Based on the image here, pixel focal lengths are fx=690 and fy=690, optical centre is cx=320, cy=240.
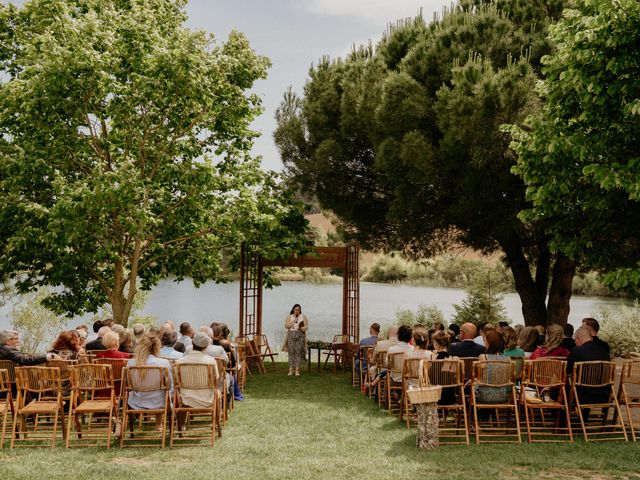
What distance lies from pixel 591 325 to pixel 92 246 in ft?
32.2

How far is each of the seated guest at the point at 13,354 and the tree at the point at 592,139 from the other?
303 inches

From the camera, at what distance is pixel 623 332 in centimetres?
1934

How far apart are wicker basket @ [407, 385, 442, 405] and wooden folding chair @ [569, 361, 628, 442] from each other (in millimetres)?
1832

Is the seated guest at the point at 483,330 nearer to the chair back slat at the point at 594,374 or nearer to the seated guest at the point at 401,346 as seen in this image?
the seated guest at the point at 401,346

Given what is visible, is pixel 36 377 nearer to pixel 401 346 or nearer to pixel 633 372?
pixel 401 346

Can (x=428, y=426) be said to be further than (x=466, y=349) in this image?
No

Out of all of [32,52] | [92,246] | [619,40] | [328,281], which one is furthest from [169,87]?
[328,281]

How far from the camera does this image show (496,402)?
842 cm

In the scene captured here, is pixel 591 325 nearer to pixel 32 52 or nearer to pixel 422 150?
pixel 422 150

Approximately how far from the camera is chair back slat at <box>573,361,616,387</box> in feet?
27.3

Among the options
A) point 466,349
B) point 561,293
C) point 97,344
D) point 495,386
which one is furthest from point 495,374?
point 561,293

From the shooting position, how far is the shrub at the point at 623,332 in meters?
18.7

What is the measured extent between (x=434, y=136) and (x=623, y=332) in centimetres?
860

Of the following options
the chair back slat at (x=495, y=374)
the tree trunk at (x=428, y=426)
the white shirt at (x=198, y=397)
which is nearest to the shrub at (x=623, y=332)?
the chair back slat at (x=495, y=374)
